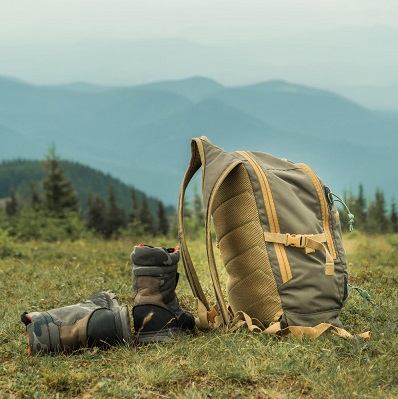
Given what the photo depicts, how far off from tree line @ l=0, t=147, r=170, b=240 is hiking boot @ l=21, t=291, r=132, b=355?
8909mm

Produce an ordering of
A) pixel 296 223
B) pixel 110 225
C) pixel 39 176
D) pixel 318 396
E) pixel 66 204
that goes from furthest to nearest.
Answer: pixel 39 176, pixel 110 225, pixel 66 204, pixel 296 223, pixel 318 396

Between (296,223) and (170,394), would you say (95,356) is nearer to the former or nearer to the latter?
(170,394)

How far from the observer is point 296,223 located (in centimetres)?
475

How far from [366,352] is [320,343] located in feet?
1.06

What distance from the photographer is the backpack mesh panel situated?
15.5 feet

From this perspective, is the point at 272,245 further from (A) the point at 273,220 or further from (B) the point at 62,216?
(B) the point at 62,216

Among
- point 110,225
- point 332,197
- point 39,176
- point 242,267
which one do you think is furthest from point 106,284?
point 39,176

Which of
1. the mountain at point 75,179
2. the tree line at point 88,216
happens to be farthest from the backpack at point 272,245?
the mountain at point 75,179

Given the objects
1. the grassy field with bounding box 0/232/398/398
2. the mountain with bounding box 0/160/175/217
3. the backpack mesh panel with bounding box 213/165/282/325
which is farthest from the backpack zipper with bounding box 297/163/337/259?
the mountain with bounding box 0/160/175/217

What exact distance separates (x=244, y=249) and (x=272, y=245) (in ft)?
0.83

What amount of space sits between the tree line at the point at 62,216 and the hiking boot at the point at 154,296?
29.5ft

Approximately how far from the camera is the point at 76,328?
178 inches

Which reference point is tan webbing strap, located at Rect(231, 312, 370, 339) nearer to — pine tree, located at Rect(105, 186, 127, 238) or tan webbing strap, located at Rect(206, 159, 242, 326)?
tan webbing strap, located at Rect(206, 159, 242, 326)

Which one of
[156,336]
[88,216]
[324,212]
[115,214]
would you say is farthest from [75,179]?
[156,336]
